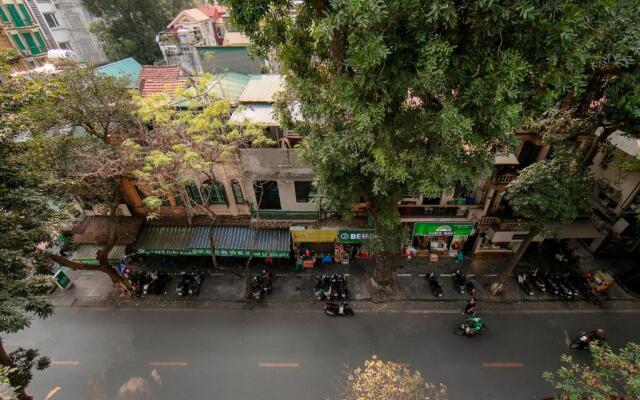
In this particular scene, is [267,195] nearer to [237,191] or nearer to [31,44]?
[237,191]

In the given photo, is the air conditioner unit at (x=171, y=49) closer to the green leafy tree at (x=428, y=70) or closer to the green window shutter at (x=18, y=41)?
the green window shutter at (x=18, y=41)

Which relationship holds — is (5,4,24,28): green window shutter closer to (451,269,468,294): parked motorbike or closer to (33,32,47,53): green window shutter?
(33,32,47,53): green window shutter

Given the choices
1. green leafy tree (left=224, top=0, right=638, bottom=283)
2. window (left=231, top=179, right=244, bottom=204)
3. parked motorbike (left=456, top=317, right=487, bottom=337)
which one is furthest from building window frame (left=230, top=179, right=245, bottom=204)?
parked motorbike (left=456, top=317, right=487, bottom=337)

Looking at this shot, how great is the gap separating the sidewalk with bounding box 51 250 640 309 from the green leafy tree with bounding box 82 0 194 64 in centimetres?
3238

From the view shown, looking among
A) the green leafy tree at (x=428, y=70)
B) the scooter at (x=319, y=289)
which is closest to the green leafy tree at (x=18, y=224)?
the green leafy tree at (x=428, y=70)

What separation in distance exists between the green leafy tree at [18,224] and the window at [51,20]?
35800 millimetres

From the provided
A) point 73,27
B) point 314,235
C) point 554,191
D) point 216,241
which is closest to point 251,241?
point 216,241

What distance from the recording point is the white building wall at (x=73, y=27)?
125ft

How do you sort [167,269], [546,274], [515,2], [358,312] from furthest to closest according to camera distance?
[167,269] < [546,274] < [358,312] < [515,2]

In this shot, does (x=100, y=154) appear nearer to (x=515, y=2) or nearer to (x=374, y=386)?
(x=374, y=386)

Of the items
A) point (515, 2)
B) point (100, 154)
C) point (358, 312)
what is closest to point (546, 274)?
point (358, 312)

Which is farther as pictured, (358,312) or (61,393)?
(358,312)

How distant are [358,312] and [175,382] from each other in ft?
35.0

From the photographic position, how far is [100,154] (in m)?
15.7
